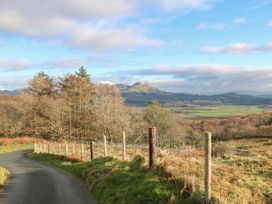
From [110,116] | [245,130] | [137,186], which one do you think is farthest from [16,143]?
[137,186]

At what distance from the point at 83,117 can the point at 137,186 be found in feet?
224

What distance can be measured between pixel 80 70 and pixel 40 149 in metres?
54.2

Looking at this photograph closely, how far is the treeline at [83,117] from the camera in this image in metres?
75.6

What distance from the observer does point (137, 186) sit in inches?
551

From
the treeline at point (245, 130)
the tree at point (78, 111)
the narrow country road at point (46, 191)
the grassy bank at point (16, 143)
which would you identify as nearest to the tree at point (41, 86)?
the tree at point (78, 111)

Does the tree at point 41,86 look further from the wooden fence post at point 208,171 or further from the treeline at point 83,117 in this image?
the wooden fence post at point 208,171

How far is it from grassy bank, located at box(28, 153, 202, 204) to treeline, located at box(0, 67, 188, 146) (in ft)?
174

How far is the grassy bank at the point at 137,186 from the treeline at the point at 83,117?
174ft

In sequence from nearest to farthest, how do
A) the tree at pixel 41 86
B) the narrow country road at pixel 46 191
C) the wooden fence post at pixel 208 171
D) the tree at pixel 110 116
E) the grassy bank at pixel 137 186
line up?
the wooden fence post at pixel 208 171, the grassy bank at pixel 137 186, the narrow country road at pixel 46 191, the tree at pixel 110 116, the tree at pixel 41 86

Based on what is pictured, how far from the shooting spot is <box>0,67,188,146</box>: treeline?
2975 inches

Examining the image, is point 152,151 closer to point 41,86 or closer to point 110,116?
point 110,116

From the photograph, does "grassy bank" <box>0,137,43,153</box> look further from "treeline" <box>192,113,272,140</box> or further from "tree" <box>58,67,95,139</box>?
"treeline" <box>192,113,272,140</box>

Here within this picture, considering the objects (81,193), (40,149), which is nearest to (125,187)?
(81,193)

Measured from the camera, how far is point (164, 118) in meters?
84.2
